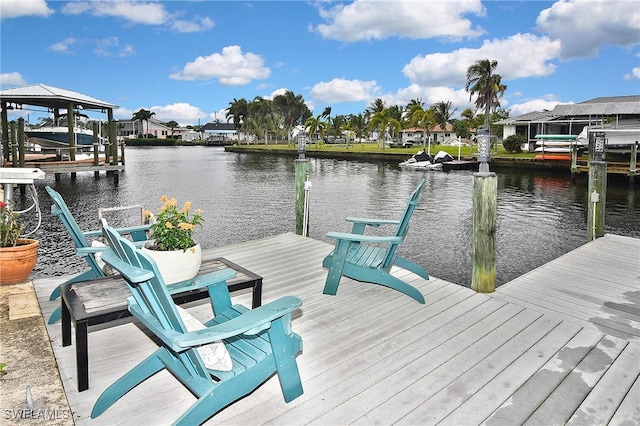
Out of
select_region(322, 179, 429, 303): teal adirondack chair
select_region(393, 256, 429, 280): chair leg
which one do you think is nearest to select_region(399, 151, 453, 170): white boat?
select_region(393, 256, 429, 280): chair leg

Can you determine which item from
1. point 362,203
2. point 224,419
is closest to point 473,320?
point 224,419

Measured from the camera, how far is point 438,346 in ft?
9.68

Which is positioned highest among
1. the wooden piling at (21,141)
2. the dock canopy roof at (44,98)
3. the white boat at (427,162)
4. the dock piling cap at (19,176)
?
the dock canopy roof at (44,98)

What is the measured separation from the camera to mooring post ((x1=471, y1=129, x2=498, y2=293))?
156 inches

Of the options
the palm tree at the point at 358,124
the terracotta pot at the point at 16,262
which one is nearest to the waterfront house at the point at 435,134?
the palm tree at the point at 358,124

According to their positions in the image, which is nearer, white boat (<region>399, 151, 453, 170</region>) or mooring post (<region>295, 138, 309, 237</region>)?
mooring post (<region>295, 138, 309, 237</region>)

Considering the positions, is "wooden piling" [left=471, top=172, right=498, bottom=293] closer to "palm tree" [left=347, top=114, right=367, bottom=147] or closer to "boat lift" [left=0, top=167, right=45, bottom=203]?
"boat lift" [left=0, top=167, right=45, bottom=203]

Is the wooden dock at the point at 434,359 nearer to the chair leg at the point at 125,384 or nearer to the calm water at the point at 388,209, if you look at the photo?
the chair leg at the point at 125,384

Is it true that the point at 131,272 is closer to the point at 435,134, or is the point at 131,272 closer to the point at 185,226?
the point at 185,226

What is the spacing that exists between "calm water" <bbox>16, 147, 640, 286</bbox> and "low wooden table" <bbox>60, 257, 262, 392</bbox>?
508cm

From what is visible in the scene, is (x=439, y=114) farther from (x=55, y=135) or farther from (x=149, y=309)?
(x=149, y=309)

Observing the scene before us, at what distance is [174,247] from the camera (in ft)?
9.02

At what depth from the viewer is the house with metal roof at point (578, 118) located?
29547mm

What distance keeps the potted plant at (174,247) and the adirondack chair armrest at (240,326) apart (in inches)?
32.4
